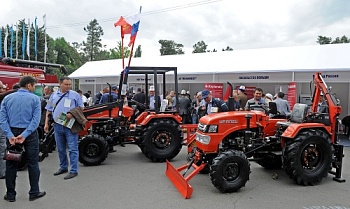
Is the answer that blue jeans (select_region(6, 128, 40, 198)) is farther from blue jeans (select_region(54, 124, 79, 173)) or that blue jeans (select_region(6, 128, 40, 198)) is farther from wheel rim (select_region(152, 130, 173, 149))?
wheel rim (select_region(152, 130, 173, 149))

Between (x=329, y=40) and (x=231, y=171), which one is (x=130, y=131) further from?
(x=329, y=40)

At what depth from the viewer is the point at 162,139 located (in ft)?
21.6

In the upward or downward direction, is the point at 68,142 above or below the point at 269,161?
above

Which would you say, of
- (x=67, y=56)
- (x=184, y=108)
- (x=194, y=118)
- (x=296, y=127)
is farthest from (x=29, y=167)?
(x=67, y=56)

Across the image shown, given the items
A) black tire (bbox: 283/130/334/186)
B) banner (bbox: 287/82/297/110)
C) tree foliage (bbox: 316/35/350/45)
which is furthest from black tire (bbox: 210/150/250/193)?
tree foliage (bbox: 316/35/350/45)

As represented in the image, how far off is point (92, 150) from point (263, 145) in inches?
135

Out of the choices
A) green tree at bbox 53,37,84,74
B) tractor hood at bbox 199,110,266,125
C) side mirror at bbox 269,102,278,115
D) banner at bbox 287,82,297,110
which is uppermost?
green tree at bbox 53,37,84,74

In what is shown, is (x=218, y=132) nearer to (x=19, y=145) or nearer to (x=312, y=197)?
(x=312, y=197)

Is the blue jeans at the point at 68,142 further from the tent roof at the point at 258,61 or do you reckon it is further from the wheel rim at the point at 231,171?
the tent roof at the point at 258,61

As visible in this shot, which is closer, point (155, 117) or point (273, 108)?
point (273, 108)

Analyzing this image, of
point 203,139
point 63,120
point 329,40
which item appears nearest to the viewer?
point 203,139

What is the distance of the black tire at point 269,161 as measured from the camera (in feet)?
17.6

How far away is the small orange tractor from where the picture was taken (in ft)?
14.8

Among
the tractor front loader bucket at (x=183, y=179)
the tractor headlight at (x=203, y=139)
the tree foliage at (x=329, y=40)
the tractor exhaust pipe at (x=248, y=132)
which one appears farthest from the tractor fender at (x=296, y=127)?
the tree foliage at (x=329, y=40)
